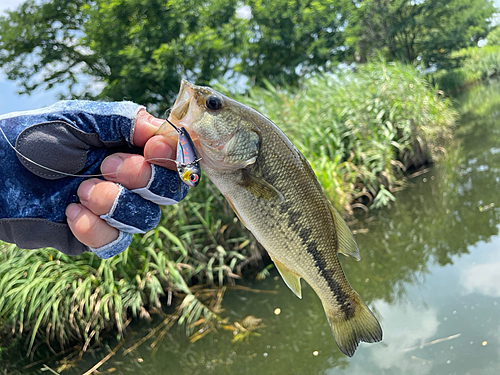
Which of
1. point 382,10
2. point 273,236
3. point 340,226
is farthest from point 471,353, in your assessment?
point 382,10

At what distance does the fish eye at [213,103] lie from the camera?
1533 mm

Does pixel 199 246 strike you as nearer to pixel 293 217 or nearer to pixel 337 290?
pixel 337 290

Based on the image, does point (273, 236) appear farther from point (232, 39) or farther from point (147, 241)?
point (232, 39)

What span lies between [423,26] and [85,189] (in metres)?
33.5

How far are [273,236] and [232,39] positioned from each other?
66.6 feet

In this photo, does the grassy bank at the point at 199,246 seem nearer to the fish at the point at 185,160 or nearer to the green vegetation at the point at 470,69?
the fish at the point at 185,160

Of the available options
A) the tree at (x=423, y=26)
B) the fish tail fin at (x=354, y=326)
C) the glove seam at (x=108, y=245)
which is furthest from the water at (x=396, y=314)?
the tree at (x=423, y=26)

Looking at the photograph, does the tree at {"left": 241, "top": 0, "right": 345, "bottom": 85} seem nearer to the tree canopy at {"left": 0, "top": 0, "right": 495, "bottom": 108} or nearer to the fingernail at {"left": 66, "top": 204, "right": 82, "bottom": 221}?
the tree canopy at {"left": 0, "top": 0, "right": 495, "bottom": 108}

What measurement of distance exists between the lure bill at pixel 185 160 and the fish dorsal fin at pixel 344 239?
0.69 metres

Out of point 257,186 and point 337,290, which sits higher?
point 257,186

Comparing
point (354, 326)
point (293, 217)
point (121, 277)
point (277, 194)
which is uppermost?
point (277, 194)

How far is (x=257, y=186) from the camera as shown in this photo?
1.58 metres

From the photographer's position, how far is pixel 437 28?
95.8 feet

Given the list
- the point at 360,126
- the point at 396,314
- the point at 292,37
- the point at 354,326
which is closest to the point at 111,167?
the point at 354,326
